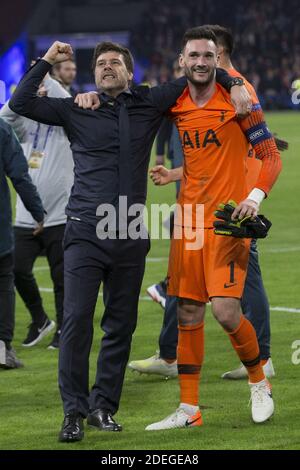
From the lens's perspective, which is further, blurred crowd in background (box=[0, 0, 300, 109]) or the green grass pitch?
blurred crowd in background (box=[0, 0, 300, 109])

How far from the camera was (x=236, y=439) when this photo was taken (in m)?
6.30

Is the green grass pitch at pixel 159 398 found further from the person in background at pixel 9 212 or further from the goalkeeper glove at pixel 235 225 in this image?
the goalkeeper glove at pixel 235 225

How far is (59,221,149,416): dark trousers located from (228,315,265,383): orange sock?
0.59 m

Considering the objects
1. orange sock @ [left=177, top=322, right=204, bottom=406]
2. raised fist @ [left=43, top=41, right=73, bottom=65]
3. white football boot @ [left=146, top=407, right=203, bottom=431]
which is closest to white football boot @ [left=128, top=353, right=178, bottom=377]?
orange sock @ [left=177, top=322, right=204, bottom=406]

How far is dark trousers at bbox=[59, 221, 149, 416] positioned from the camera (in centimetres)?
645

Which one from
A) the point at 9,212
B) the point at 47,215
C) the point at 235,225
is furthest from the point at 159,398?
the point at 47,215

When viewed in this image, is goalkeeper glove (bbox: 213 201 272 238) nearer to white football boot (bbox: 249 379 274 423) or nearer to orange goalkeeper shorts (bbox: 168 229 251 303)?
orange goalkeeper shorts (bbox: 168 229 251 303)

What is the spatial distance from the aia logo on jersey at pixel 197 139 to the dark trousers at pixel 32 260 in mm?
3028

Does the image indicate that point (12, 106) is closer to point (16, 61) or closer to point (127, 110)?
point (127, 110)

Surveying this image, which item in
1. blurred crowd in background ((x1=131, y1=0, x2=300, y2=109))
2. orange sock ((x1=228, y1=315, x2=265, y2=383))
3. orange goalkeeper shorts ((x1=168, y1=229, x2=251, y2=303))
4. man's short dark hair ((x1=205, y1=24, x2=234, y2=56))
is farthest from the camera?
blurred crowd in background ((x1=131, y1=0, x2=300, y2=109))

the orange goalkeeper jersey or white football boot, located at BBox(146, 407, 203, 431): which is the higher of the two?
the orange goalkeeper jersey

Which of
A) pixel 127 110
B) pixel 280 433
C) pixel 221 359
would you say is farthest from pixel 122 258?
pixel 221 359

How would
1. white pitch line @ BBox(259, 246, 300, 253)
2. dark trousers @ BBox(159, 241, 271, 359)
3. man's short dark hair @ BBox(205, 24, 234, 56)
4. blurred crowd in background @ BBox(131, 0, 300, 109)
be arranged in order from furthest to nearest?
blurred crowd in background @ BBox(131, 0, 300, 109) < white pitch line @ BBox(259, 246, 300, 253) < dark trousers @ BBox(159, 241, 271, 359) < man's short dark hair @ BBox(205, 24, 234, 56)
